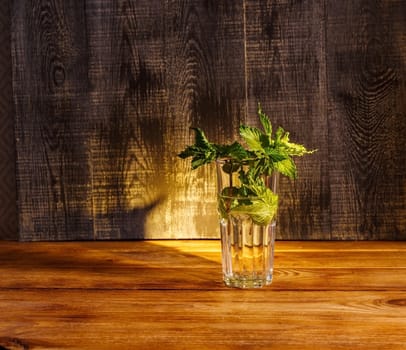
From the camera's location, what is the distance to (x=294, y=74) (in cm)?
143

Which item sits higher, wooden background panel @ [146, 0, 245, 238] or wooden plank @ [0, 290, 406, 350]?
wooden background panel @ [146, 0, 245, 238]

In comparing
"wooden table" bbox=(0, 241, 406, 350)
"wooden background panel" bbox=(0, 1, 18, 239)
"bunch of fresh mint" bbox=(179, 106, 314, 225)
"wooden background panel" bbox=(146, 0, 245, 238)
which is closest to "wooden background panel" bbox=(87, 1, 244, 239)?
"wooden background panel" bbox=(146, 0, 245, 238)

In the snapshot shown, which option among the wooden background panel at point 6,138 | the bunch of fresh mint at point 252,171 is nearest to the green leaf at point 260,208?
the bunch of fresh mint at point 252,171

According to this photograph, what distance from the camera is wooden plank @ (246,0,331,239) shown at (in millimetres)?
1424

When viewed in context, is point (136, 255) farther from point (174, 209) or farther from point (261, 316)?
point (261, 316)

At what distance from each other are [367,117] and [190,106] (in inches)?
16.5

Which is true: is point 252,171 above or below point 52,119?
below

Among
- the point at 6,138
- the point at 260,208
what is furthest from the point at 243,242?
the point at 6,138

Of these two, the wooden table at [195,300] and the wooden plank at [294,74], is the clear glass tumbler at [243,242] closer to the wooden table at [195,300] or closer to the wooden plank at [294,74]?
the wooden table at [195,300]

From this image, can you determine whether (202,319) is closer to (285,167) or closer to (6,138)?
(285,167)

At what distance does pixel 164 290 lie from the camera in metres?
1.11

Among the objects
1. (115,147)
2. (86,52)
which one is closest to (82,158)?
(115,147)

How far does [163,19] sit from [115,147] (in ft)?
1.08

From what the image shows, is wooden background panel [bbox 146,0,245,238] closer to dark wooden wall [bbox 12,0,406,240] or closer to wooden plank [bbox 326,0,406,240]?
dark wooden wall [bbox 12,0,406,240]
